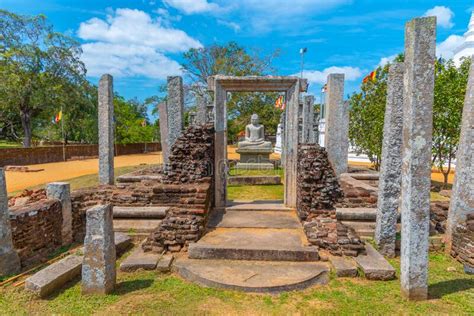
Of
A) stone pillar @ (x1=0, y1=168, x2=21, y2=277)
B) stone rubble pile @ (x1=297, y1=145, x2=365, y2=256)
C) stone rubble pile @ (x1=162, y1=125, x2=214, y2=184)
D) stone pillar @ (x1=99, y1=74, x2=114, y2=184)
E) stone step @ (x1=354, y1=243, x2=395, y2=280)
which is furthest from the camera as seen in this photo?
stone pillar @ (x1=99, y1=74, x2=114, y2=184)

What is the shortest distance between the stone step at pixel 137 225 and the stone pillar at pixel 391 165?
4564 millimetres

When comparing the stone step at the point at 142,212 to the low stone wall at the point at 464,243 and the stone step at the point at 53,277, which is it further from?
the low stone wall at the point at 464,243

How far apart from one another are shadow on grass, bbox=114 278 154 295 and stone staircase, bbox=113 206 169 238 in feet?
6.42

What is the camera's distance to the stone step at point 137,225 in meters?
6.36

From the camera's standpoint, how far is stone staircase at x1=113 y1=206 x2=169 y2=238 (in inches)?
250

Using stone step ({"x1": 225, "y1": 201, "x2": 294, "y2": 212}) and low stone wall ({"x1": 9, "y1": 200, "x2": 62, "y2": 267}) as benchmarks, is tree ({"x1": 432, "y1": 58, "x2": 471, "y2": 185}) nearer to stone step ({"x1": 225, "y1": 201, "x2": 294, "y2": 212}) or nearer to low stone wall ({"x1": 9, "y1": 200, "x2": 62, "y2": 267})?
stone step ({"x1": 225, "y1": 201, "x2": 294, "y2": 212})

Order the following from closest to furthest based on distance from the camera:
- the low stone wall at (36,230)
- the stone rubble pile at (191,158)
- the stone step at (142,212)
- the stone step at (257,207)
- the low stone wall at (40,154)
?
the low stone wall at (36,230) → the stone step at (142,212) → the stone rubble pile at (191,158) → the stone step at (257,207) → the low stone wall at (40,154)

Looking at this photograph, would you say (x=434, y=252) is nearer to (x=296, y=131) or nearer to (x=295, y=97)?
(x=296, y=131)

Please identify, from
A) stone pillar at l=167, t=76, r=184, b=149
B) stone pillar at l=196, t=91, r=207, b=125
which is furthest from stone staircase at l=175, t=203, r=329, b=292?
stone pillar at l=196, t=91, r=207, b=125

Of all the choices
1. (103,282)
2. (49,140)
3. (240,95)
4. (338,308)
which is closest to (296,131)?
(338,308)

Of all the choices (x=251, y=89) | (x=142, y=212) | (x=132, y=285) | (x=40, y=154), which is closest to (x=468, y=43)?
(x=251, y=89)

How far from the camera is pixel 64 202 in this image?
616cm

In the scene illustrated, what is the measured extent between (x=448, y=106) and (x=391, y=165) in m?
7.21

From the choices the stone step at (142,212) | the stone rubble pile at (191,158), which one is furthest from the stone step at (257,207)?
the stone step at (142,212)
